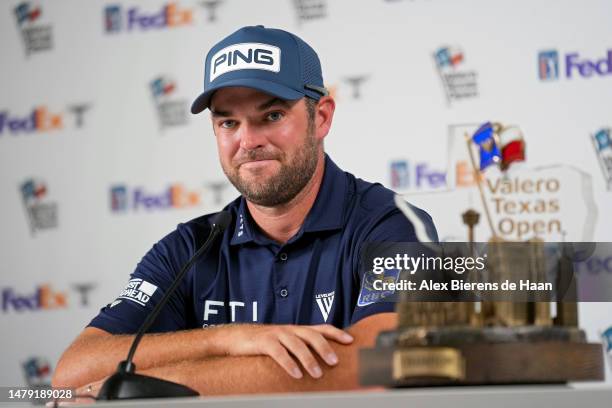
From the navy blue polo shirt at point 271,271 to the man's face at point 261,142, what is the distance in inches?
3.1

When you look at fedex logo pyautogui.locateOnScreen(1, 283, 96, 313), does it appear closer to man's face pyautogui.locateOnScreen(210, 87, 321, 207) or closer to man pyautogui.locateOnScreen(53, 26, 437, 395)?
man pyautogui.locateOnScreen(53, 26, 437, 395)

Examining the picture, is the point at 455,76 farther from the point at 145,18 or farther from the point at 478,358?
the point at 478,358

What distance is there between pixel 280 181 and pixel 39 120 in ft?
5.28

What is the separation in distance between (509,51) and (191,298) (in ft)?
4.50

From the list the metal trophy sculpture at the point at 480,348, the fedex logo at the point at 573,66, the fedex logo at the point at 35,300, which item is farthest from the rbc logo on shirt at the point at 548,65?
the metal trophy sculpture at the point at 480,348

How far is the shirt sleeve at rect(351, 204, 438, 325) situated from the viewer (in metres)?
1.03

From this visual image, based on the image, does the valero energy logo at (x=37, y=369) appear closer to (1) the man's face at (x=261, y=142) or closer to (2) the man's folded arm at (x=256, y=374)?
(1) the man's face at (x=261, y=142)

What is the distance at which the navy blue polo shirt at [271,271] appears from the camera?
5.32ft

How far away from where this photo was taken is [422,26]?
2.73 meters

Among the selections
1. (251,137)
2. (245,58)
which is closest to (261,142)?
(251,137)

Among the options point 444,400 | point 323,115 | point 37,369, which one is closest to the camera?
point 444,400

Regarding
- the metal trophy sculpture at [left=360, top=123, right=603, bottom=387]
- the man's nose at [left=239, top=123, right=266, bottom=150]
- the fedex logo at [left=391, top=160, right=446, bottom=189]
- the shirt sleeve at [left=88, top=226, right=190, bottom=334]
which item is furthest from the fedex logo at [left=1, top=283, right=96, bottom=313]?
the metal trophy sculpture at [left=360, top=123, right=603, bottom=387]

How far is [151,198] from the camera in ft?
9.50

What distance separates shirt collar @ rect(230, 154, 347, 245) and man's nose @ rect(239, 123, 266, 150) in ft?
0.56
